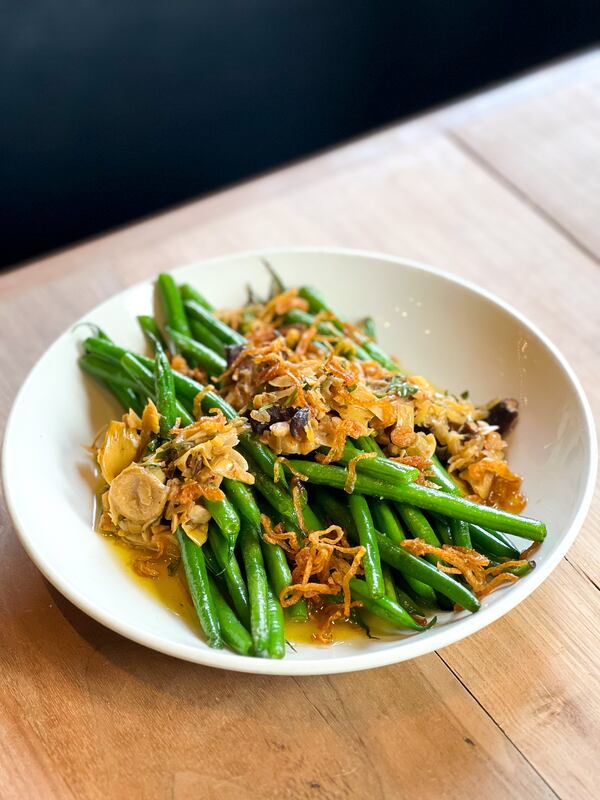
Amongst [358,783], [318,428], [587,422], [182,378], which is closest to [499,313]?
[587,422]

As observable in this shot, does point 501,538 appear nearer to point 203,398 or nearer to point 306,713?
point 306,713

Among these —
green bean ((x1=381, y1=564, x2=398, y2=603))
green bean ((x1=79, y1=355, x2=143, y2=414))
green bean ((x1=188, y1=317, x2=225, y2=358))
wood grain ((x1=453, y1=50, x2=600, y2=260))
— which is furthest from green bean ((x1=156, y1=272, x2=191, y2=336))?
wood grain ((x1=453, y1=50, x2=600, y2=260))

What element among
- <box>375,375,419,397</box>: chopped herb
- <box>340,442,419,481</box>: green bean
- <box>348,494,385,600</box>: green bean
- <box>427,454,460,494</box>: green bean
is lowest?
<box>348,494,385,600</box>: green bean

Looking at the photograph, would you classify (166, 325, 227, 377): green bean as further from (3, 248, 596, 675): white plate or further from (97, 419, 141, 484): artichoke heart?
(97, 419, 141, 484): artichoke heart

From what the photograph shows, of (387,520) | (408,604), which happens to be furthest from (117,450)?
(408,604)

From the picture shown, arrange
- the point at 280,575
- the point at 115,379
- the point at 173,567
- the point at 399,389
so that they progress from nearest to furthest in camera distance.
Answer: the point at 280,575 < the point at 173,567 < the point at 399,389 < the point at 115,379

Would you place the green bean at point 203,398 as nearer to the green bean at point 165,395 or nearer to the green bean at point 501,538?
the green bean at point 165,395
